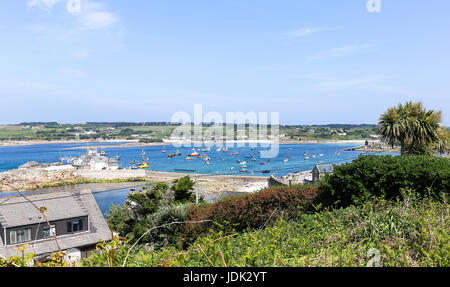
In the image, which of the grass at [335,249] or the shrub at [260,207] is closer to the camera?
the grass at [335,249]

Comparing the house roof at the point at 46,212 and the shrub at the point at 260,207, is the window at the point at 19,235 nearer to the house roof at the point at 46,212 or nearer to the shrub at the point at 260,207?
the house roof at the point at 46,212

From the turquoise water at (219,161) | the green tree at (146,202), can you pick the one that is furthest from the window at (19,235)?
the turquoise water at (219,161)

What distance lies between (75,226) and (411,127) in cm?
1551

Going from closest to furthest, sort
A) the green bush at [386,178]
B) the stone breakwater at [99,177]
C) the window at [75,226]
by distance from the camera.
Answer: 1. the green bush at [386,178]
2. the window at [75,226]
3. the stone breakwater at [99,177]

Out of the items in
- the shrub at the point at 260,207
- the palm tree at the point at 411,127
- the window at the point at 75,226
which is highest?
the palm tree at the point at 411,127

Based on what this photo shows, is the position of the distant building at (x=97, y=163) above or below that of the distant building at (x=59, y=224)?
below

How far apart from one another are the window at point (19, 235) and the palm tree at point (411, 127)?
15811 mm

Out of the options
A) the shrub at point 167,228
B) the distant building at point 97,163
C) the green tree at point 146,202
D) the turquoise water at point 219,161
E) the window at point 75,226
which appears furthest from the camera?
the turquoise water at point 219,161

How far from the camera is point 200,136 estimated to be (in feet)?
462

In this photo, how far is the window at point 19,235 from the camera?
46.5 ft
